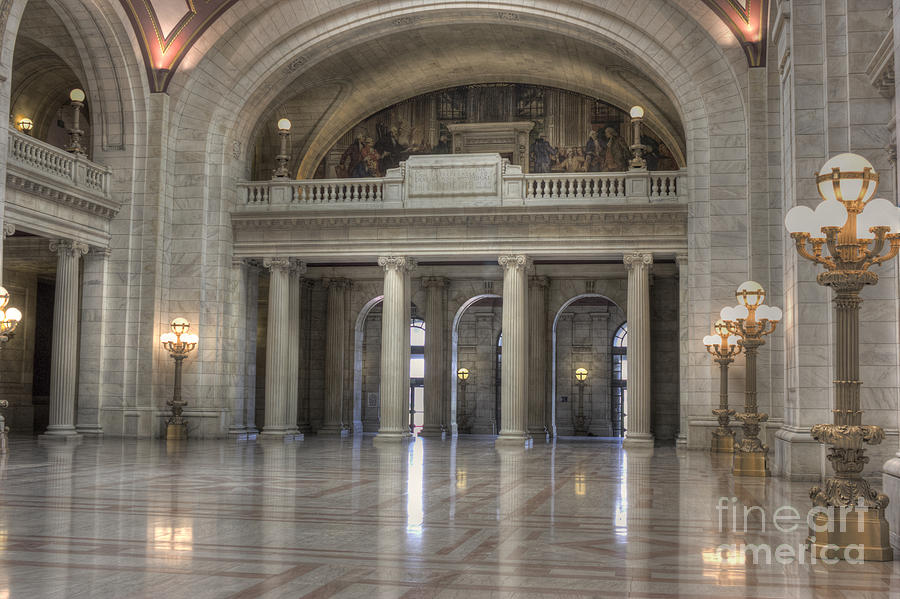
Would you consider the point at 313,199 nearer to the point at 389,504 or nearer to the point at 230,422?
the point at 230,422

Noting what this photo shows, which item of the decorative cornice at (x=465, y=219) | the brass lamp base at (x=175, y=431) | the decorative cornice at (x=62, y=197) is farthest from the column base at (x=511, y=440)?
the decorative cornice at (x=62, y=197)

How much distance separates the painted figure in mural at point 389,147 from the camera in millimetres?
30891

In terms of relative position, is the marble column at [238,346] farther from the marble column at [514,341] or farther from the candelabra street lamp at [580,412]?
the candelabra street lamp at [580,412]

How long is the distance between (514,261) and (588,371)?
14092 mm

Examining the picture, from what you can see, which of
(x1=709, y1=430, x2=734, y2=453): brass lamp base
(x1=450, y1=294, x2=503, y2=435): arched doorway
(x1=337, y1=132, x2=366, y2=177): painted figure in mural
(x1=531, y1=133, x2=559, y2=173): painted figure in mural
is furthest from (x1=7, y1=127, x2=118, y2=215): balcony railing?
Result: (x1=450, y1=294, x2=503, y2=435): arched doorway

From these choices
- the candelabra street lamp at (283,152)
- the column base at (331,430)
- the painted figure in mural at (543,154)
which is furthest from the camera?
the column base at (331,430)

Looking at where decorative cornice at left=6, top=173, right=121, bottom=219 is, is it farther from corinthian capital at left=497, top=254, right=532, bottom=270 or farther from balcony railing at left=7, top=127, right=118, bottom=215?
corinthian capital at left=497, top=254, right=532, bottom=270

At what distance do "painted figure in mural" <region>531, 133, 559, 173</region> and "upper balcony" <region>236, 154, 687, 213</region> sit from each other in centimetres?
430

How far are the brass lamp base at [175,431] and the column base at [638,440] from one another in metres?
11.2

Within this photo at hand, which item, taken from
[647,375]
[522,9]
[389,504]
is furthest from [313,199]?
[389,504]

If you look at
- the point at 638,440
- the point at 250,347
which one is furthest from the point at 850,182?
the point at 250,347

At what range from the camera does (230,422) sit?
2545 centimetres

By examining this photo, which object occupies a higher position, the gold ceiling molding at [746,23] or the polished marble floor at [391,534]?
the gold ceiling molding at [746,23]

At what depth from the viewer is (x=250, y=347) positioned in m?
26.9
